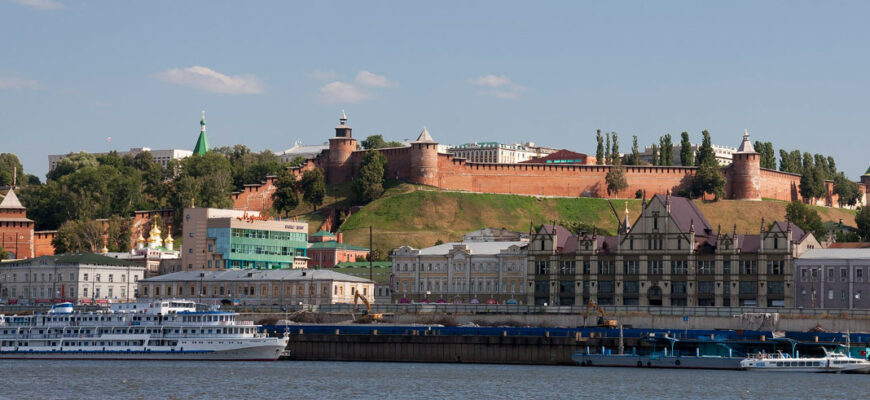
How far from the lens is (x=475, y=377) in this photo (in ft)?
320

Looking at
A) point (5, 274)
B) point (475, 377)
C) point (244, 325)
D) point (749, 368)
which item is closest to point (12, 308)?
point (5, 274)

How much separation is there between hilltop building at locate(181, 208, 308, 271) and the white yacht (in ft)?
263

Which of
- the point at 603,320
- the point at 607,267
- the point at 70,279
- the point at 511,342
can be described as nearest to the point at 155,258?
the point at 70,279

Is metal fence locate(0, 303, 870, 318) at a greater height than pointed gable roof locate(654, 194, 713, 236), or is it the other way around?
pointed gable roof locate(654, 194, 713, 236)

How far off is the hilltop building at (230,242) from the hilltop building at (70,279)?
280 inches

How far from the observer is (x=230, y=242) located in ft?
554

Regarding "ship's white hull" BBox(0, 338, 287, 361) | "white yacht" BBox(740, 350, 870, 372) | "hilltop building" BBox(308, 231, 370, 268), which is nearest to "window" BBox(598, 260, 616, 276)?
"white yacht" BBox(740, 350, 870, 372)

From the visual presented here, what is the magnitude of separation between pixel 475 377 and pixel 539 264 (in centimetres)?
5008

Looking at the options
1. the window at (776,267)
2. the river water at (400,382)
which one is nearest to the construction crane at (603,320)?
the river water at (400,382)

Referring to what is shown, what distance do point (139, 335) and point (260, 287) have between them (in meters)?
33.5

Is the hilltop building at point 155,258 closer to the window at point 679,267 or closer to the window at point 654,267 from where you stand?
the window at point 654,267

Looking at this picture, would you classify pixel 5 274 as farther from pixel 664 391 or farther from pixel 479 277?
pixel 664 391

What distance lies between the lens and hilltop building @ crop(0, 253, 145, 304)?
162 m

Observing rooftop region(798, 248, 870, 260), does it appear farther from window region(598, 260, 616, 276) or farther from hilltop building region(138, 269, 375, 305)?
hilltop building region(138, 269, 375, 305)
